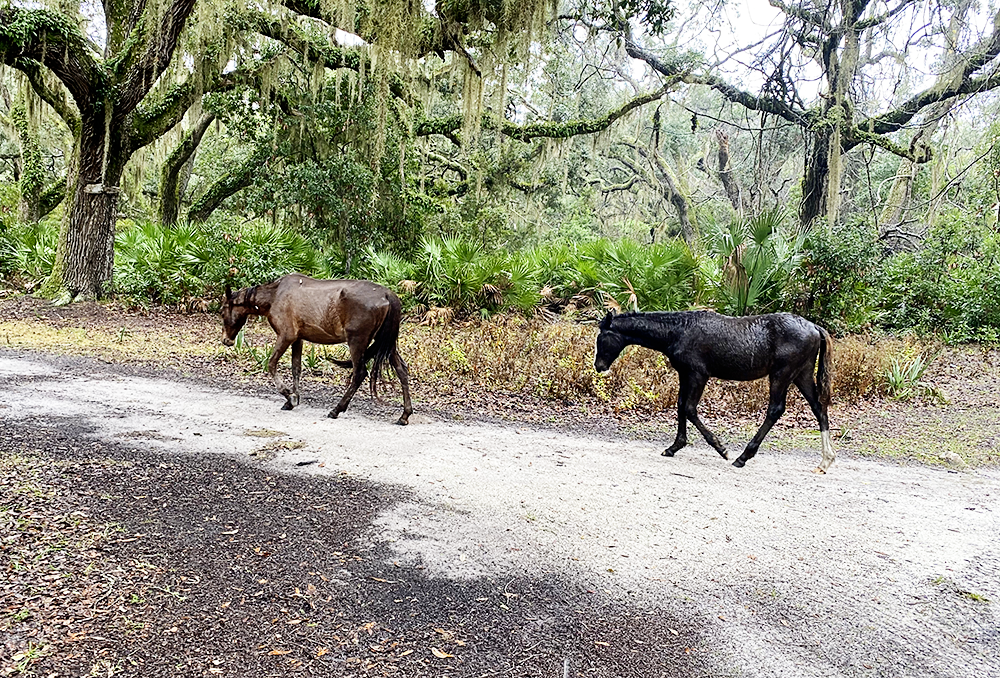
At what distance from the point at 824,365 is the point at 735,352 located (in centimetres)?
79

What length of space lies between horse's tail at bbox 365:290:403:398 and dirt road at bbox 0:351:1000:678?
1.79 feet

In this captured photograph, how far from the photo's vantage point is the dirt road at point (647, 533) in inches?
124

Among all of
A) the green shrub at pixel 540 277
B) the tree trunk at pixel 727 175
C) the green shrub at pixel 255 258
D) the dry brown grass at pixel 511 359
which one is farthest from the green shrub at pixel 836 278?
the tree trunk at pixel 727 175

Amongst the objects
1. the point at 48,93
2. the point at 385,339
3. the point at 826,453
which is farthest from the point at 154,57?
the point at 826,453

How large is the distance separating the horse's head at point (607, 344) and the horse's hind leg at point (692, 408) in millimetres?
642

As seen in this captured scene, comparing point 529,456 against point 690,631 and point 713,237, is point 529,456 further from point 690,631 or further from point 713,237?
point 713,237

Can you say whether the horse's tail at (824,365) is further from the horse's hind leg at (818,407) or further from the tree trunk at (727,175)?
the tree trunk at (727,175)

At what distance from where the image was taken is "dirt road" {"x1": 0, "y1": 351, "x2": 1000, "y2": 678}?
3.14 meters

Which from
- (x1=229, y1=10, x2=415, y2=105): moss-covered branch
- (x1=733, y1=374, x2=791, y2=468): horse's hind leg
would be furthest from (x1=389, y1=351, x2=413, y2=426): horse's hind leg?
(x1=229, y1=10, x2=415, y2=105): moss-covered branch

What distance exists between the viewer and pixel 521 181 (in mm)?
20594

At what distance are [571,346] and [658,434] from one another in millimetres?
2722

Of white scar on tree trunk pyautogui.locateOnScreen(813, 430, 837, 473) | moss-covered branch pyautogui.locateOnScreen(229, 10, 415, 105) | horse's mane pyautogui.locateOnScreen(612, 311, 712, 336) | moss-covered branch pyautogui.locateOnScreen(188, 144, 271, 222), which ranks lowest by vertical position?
white scar on tree trunk pyautogui.locateOnScreen(813, 430, 837, 473)

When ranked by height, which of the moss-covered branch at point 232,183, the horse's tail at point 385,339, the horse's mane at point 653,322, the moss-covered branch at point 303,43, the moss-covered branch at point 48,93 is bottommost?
the horse's tail at point 385,339

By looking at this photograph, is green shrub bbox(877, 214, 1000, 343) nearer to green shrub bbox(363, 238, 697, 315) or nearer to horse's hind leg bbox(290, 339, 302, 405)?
green shrub bbox(363, 238, 697, 315)
